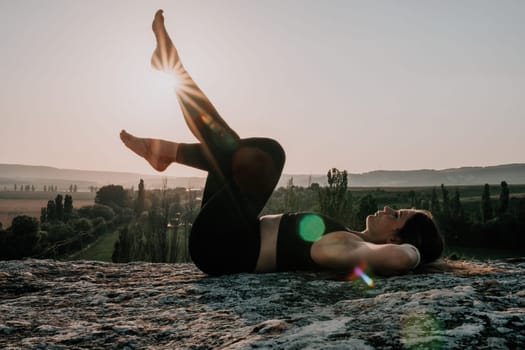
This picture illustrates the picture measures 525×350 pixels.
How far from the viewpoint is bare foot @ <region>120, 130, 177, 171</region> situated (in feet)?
12.2

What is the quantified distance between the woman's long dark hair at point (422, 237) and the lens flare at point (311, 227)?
2.07 feet

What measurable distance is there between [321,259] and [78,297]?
5.42ft

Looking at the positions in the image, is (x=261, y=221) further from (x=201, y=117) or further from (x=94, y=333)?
(x=94, y=333)

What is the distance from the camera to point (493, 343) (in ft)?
4.06

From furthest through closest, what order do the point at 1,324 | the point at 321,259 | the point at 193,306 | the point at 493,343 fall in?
the point at 321,259
the point at 193,306
the point at 1,324
the point at 493,343

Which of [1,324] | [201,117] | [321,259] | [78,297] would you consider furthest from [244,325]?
[201,117]

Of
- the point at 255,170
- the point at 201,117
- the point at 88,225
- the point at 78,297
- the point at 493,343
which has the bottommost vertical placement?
the point at 88,225

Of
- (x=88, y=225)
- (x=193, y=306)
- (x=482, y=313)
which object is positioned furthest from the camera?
(x=88, y=225)

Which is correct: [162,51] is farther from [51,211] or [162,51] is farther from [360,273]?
[51,211]

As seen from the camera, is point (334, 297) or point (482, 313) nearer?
point (482, 313)

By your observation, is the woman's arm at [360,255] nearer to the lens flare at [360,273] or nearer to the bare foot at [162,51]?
the lens flare at [360,273]

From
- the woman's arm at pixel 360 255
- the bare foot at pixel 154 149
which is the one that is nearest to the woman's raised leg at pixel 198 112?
the bare foot at pixel 154 149

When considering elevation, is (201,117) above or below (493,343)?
above

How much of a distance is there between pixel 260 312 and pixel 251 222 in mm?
1609
